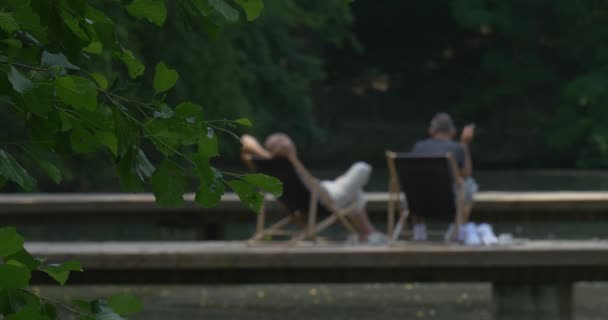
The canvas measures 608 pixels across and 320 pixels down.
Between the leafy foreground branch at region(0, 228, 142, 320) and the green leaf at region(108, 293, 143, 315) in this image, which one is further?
the green leaf at region(108, 293, 143, 315)

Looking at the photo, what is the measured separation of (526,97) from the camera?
46.8m

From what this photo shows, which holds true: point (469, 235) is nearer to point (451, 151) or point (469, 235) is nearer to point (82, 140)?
point (451, 151)

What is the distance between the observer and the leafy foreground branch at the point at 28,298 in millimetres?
1864

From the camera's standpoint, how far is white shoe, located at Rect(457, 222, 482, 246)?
832 cm

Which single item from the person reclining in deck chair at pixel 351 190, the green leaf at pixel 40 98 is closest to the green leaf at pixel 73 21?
the green leaf at pixel 40 98

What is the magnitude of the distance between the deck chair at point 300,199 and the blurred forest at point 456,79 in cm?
2291

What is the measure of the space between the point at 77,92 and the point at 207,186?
255 mm

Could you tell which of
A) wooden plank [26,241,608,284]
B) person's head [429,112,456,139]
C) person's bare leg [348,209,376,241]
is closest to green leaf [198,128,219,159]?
wooden plank [26,241,608,284]

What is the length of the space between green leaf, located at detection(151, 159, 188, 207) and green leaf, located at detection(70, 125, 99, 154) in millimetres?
92

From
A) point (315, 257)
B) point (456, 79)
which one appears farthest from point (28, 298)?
point (456, 79)

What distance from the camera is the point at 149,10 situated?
2018 millimetres

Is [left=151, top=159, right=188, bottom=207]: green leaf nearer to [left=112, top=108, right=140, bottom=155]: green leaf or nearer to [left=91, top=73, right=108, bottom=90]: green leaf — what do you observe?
[left=112, top=108, right=140, bottom=155]: green leaf

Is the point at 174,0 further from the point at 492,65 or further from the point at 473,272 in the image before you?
the point at 492,65

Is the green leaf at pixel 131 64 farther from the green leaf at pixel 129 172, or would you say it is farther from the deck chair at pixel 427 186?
the deck chair at pixel 427 186
